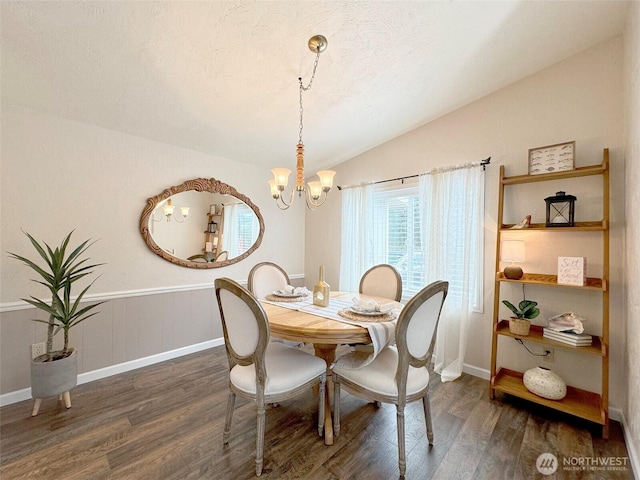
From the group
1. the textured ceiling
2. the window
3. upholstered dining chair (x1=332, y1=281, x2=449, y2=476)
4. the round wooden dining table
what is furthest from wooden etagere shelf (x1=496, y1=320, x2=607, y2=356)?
the textured ceiling

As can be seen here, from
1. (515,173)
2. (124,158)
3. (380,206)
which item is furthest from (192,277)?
(515,173)

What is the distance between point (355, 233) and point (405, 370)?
229 cm

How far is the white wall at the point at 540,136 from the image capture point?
6.63 feet

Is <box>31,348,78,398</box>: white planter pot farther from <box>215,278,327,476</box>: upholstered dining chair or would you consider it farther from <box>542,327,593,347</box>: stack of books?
→ <box>542,327,593,347</box>: stack of books

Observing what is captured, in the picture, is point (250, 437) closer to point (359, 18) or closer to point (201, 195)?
point (201, 195)

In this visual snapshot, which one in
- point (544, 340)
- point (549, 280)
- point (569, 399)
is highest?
point (549, 280)

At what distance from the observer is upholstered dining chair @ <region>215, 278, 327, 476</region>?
151 centimetres

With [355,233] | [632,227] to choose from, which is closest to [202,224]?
[355,233]

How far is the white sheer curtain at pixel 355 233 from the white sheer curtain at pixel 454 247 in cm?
77

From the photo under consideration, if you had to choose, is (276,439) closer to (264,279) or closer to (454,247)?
(264,279)

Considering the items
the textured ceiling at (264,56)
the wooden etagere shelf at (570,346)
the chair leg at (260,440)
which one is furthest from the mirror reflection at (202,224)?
the wooden etagere shelf at (570,346)

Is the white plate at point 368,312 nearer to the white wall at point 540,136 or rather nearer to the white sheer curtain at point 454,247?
the white sheer curtain at point 454,247

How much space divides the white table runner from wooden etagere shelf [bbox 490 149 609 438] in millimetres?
1139

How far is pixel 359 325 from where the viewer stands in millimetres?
1661
